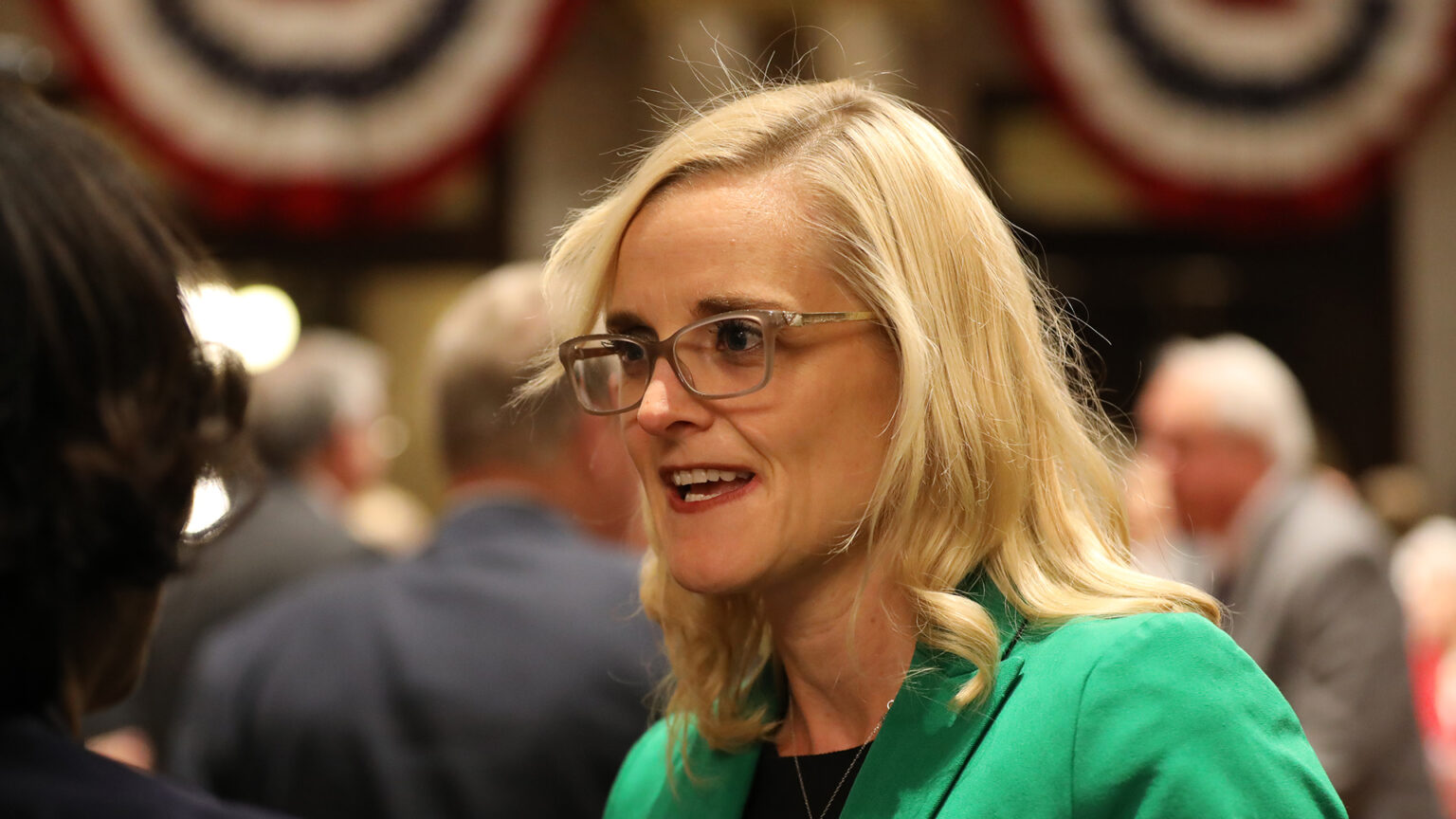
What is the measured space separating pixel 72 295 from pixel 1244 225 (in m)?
5.34

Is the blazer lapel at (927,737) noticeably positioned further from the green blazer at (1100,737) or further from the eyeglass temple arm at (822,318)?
the eyeglass temple arm at (822,318)

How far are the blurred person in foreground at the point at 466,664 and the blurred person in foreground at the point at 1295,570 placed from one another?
185 cm

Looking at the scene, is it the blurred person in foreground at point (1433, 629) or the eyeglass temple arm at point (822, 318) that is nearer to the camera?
the eyeglass temple arm at point (822, 318)

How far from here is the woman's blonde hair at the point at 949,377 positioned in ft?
4.97

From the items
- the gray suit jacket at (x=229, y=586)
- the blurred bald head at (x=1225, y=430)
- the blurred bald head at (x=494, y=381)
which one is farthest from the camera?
the blurred bald head at (x=1225, y=430)

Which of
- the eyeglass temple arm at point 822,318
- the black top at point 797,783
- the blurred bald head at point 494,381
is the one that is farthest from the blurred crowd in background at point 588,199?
the black top at point 797,783

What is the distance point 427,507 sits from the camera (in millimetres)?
8109

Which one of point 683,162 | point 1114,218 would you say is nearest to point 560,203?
point 1114,218

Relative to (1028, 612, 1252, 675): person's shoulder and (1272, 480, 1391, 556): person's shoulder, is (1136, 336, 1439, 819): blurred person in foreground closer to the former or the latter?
(1272, 480, 1391, 556): person's shoulder

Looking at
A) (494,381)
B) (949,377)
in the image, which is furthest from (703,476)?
(494,381)

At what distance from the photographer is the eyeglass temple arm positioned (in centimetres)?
152

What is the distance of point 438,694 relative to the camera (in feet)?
7.98

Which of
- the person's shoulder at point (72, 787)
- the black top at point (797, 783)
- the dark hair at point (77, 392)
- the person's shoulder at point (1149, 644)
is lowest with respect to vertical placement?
the black top at point (797, 783)

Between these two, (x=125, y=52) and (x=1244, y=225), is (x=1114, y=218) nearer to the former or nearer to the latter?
(x=1244, y=225)
